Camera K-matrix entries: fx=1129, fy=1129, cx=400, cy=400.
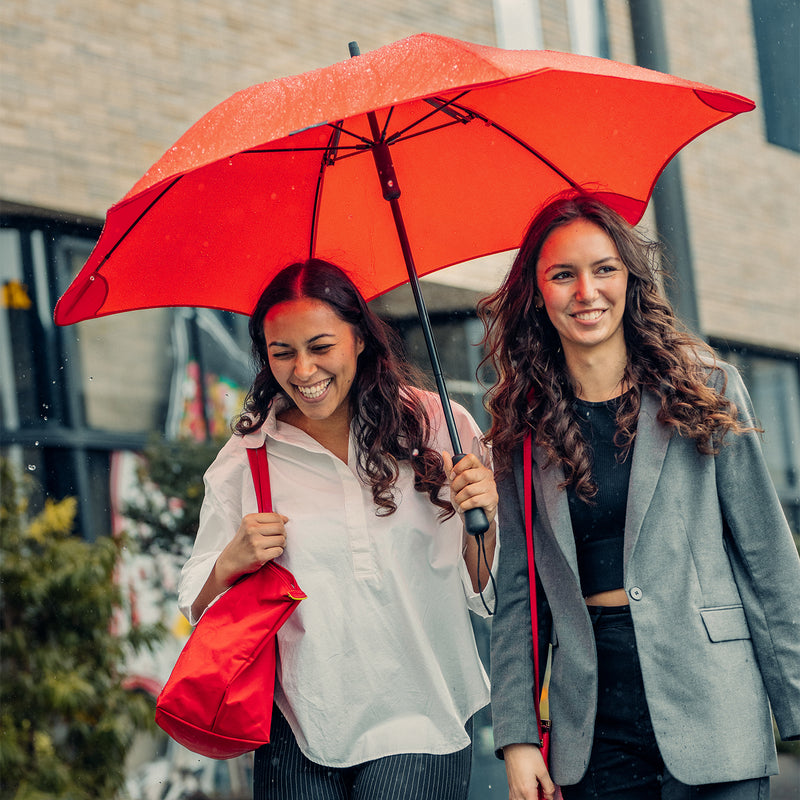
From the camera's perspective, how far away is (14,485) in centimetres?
537

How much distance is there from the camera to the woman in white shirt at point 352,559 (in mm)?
2807

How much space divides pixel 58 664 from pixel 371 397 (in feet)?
9.60

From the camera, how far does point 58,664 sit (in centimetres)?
522

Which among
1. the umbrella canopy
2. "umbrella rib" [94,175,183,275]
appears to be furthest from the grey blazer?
"umbrella rib" [94,175,183,275]

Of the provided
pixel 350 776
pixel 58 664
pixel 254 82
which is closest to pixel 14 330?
pixel 58 664

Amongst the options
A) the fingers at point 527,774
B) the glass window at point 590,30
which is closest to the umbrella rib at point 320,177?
the fingers at point 527,774

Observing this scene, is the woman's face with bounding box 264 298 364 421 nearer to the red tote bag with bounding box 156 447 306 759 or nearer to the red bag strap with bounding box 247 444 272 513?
the red bag strap with bounding box 247 444 272 513

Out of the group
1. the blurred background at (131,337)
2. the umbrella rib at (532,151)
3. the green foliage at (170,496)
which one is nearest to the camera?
the umbrella rib at (532,151)

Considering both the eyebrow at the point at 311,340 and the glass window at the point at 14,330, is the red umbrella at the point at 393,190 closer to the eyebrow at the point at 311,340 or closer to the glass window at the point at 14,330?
the eyebrow at the point at 311,340

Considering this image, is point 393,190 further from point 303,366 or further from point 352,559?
point 352,559

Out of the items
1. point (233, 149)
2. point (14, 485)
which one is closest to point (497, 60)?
point (233, 149)

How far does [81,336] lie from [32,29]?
1.56m

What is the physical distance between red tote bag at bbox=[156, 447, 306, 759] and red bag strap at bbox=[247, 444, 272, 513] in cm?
18

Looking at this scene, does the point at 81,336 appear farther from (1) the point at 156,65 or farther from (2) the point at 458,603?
(2) the point at 458,603
